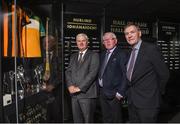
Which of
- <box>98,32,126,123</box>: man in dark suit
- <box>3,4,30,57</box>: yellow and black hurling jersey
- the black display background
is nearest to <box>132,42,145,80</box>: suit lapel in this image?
<box>98,32,126,123</box>: man in dark suit

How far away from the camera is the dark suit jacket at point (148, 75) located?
4.36 m

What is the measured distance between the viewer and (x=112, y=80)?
5.17 meters

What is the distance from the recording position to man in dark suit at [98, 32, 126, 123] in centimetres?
514

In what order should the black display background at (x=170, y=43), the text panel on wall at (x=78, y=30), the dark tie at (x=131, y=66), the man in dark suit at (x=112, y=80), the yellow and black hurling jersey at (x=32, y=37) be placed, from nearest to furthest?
the dark tie at (x=131, y=66)
the man in dark suit at (x=112, y=80)
the yellow and black hurling jersey at (x=32, y=37)
the text panel on wall at (x=78, y=30)
the black display background at (x=170, y=43)

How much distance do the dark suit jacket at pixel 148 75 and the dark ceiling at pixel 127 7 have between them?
211cm

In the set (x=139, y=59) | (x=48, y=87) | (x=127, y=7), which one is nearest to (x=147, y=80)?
(x=139, y=59)

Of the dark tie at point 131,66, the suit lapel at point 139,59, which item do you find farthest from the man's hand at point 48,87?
the suit lapel at point 139,59

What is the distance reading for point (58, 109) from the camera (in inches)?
235

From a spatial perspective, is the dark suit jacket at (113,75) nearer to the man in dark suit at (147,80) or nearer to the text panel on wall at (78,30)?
the man in dark suit at (147,80)

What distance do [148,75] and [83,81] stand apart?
1176 mm

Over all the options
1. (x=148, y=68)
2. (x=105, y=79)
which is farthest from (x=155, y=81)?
(x=105, y=79)

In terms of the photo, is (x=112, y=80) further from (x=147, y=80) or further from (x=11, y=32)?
(x=11, y=32)

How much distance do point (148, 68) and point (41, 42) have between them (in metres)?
2.14

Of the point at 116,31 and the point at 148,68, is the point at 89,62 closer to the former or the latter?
the point at 148,68
